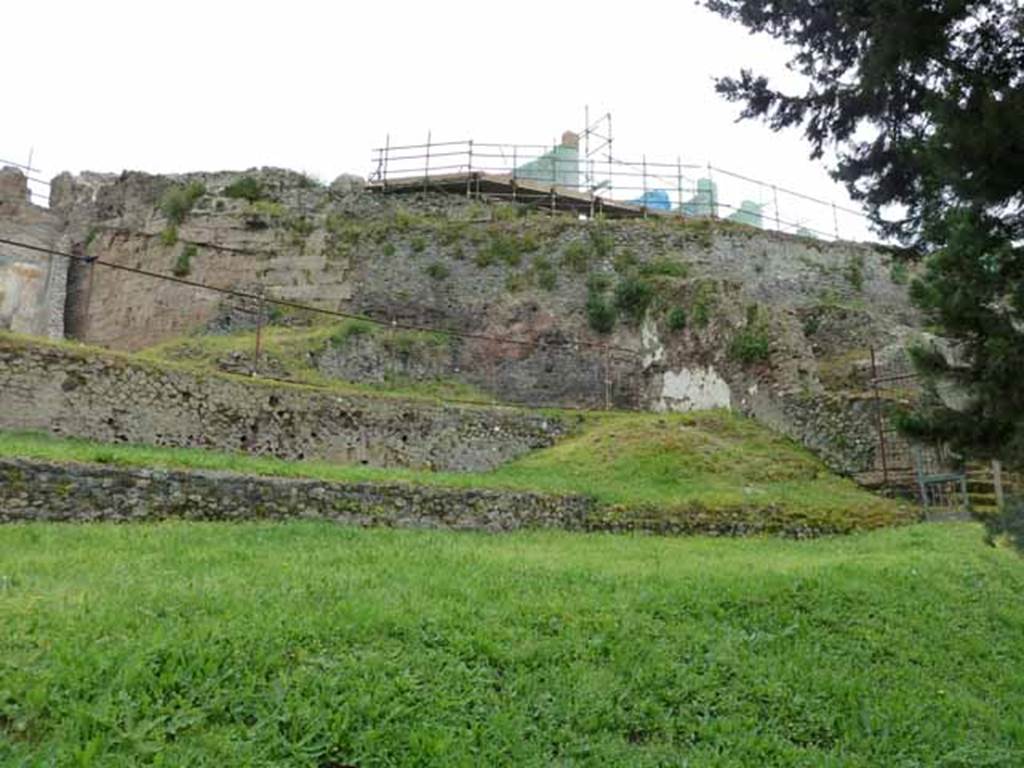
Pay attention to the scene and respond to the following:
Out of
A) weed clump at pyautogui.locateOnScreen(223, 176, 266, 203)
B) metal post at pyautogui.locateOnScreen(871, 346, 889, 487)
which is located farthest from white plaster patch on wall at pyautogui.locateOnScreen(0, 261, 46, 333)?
metal post at pyautogui.locateOnScreen(871, 346, 889, 487)

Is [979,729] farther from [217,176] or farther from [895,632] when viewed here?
[217,176]

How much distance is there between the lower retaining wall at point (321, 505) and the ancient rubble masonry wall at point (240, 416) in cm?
303

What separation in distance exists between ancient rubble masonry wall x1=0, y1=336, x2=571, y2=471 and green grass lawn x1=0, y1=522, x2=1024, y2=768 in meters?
3.84

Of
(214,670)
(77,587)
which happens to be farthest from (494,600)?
(77,587)

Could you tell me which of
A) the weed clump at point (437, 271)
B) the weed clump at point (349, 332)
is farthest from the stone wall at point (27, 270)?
the weed clump at point (437, 271)

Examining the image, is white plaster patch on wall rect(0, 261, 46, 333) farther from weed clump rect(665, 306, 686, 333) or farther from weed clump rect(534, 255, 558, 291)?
weed clump rect(665, 306, 686, 333)

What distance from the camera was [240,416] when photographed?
1355 cm

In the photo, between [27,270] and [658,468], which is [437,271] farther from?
[658,468]

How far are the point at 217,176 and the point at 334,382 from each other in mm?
9570

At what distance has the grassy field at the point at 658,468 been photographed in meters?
11.2

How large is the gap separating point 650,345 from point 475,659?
15.8 metres

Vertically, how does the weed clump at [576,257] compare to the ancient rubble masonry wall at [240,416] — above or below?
above

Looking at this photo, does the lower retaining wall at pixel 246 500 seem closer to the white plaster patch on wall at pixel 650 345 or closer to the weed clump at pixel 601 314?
the white plaster patch on wall at pixel 650 345

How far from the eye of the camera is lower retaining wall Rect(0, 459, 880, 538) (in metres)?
9.05
